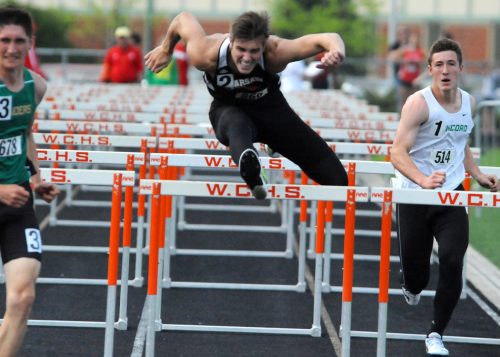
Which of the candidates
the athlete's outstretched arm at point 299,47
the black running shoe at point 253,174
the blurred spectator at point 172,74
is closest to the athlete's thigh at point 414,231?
the athlete's outstretched arm at point 299,47

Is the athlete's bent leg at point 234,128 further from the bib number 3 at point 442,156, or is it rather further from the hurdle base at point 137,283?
the hurdle base at point 137,283

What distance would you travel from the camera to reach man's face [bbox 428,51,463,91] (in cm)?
840

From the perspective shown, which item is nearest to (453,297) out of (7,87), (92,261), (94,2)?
(7,87)

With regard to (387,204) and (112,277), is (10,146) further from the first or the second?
(387,204)

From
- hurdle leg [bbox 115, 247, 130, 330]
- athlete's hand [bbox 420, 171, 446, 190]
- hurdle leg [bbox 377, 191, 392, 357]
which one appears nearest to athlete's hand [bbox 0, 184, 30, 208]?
hurdle leg [bbox 377, 191, 392, 357]

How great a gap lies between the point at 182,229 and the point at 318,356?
576cm

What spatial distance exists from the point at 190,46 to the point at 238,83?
370 millimetres

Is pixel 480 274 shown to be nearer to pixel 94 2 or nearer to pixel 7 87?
pixel 7 87

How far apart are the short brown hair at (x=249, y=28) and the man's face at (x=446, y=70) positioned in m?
1.39

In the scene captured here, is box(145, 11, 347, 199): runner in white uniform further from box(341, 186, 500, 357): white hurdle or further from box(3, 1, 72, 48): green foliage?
box(3, 1, 72, 48): green foliage

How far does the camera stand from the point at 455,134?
8484 mm

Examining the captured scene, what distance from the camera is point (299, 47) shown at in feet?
25.0

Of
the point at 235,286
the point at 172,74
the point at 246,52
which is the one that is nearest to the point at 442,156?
the point at 246,52

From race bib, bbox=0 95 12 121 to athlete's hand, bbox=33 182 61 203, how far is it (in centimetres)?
44
